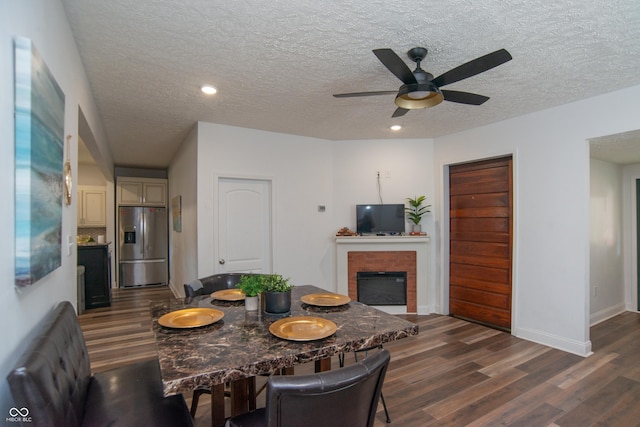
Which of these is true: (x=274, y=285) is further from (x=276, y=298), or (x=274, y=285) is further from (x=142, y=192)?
(x=142, y=192)

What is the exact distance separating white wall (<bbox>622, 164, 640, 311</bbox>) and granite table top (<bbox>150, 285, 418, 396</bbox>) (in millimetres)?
5001

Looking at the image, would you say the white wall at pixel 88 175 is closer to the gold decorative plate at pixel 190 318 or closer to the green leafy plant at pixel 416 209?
the green leafy plant at pixel 416 209

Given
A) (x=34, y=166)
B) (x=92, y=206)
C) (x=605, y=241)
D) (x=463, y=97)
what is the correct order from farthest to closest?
1. (x=92, y=206)
2. (x=605, y=241)
3. (x=463, y=97)
4. (x=34, y=166)

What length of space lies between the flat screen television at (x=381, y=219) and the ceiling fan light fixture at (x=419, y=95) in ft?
7.85

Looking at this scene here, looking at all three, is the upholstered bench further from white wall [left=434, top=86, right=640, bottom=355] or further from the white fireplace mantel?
white wall [left=434, top=86, right=640, bottom=355]

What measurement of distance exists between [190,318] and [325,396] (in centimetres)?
101

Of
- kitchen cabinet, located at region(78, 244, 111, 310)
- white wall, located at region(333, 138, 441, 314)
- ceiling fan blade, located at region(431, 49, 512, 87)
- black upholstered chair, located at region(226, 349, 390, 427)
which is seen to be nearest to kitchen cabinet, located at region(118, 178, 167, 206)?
kitchen cabinet, located at region(78, 244, 111, 310)

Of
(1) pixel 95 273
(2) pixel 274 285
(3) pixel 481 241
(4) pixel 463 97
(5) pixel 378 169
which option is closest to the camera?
(2) pixel 274 285

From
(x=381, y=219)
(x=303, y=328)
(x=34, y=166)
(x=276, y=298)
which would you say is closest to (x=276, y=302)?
(x=276, y=298)

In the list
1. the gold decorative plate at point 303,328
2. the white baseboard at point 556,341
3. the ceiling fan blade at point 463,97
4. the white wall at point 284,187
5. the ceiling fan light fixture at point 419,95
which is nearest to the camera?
the gold decorative plate at point 303,328

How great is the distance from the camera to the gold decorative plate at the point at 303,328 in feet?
4.80

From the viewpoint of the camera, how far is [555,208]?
3539 mm

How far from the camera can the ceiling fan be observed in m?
1.97

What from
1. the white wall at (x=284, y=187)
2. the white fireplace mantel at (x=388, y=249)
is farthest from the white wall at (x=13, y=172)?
the white fireplace mantel at (x=388, y=249)
